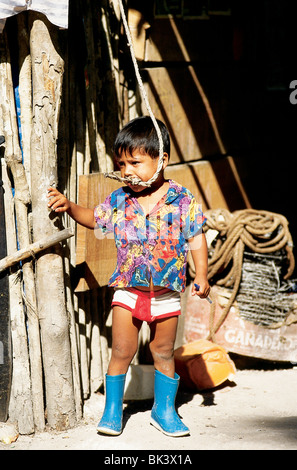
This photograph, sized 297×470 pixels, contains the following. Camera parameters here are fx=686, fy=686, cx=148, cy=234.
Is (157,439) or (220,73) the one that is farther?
(220,73)

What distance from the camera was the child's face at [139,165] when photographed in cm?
357

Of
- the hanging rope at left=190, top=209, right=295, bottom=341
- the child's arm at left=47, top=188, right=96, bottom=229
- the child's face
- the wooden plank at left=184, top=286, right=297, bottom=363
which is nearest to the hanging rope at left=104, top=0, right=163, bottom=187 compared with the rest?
the child's face

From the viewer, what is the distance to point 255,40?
6863mm

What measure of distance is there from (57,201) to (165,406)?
1.26 metres

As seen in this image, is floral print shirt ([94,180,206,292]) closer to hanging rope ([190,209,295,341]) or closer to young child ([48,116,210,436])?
young child ([48,116,210,436])

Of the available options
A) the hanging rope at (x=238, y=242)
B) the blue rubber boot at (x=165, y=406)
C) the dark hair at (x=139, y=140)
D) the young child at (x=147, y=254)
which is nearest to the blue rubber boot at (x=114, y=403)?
the young child at (x=147, y=254)

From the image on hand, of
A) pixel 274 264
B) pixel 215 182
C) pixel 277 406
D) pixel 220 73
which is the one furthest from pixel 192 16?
pixel 277 406

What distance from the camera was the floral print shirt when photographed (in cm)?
363

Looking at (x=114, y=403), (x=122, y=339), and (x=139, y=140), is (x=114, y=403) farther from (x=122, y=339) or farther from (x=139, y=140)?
(x=139, y=140)

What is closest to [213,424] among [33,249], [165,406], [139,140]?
[165,406]

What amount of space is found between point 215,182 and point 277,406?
7.27 feet

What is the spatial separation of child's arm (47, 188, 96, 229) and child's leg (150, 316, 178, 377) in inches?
25.8

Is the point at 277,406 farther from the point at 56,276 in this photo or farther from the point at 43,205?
the point at 43,205

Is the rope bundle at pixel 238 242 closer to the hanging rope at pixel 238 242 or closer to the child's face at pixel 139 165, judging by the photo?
the hanging rope at pixel 238 242
